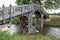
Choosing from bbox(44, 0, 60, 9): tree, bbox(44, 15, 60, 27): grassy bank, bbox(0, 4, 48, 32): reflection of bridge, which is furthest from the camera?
bbox(44, 0, 60, 9): tree

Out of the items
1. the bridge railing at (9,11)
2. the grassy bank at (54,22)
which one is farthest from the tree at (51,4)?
the bridge railing at (9,11)

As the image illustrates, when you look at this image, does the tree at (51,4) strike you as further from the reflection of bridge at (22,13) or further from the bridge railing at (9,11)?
→ the bridge railing at (9,11)

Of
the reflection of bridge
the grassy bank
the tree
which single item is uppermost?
the reflection of bridge

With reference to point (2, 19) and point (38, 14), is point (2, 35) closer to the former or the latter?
point (2, 19)

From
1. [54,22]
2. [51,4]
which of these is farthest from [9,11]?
[51,4]

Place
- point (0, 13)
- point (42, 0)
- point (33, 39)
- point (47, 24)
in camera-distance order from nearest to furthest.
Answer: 1. point (33, 39)
2. point (0, 13)
3. point (47, 24)
4. point (42, 0)

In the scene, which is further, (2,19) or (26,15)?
(26,15)

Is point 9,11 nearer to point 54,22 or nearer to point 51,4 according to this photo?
point 54,22

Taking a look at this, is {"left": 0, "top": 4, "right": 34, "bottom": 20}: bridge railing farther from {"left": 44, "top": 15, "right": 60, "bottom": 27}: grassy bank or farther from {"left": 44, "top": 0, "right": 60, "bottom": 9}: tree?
{"left": 44, "top": 0, "right": 60, "bottom": 9}: tree

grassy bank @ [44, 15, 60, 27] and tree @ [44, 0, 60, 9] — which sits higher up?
tree @ [44, 0, 60, 9]

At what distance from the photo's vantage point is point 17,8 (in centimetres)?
3644

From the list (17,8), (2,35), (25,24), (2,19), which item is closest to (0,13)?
(2,19)

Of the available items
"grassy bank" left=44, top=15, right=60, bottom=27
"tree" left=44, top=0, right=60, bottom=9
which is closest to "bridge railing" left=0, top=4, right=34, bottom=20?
"grassy bank" left=44, top=15, right=60, bottom=27

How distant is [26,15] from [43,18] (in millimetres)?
19044
